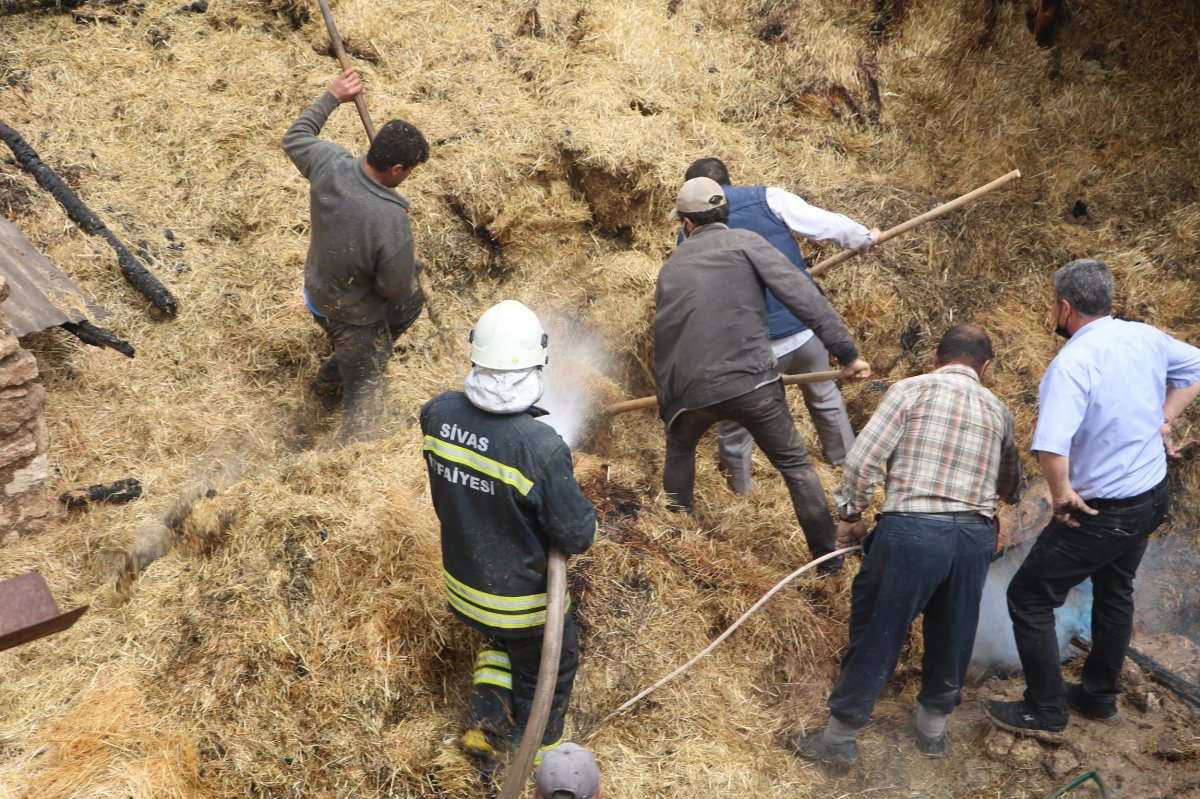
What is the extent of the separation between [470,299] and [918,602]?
4.13 meters

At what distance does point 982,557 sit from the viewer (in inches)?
167

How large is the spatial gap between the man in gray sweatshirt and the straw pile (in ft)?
2.00

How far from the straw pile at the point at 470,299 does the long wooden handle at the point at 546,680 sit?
1.66ft

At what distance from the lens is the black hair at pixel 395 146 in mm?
5172

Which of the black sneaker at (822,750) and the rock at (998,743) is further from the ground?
the black sneaker at (822,750)

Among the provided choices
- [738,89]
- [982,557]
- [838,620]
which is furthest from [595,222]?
[982,557]

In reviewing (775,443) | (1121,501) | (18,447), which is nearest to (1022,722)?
(1121,501)

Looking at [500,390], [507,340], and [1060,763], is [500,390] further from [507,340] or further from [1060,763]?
[1060,763]

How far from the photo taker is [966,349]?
4.31 m

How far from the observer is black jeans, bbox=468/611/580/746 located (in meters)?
4.06

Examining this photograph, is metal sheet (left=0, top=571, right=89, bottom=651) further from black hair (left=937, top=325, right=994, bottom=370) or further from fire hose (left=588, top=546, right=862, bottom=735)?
black hair (left=937, top=325, right=994, bottom=370)

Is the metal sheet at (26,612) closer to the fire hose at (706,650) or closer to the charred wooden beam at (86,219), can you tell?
the fire hose at (706,650)

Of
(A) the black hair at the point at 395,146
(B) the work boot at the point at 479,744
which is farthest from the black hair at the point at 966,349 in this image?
(A) the black hair at the point at 395,146

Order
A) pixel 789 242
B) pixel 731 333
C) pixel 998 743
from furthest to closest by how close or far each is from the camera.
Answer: pixel 789 242 → pixel 731 333 → pixel 998 743
